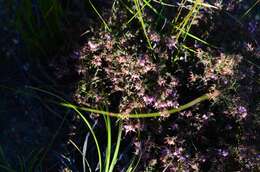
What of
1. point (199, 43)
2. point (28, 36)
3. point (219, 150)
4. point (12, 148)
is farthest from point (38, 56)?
point (219, 150)

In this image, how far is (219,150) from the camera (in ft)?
8.16

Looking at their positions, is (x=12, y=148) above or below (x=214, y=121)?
below

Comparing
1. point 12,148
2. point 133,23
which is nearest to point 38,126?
point 12,148

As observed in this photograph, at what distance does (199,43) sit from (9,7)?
3.68 feet

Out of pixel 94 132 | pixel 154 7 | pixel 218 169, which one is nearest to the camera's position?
pixel 218 169

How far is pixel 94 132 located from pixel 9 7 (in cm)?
85

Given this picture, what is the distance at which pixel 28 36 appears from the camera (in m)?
2.51

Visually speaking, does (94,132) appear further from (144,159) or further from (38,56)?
(38,56)

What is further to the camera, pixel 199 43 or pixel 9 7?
pixel 199 43

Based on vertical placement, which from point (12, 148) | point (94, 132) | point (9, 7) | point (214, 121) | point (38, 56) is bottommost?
point (12, 148)

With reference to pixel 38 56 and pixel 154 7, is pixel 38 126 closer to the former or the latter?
pixel 38 56

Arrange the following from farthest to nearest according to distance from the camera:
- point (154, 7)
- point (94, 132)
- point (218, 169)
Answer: point (154, 7) < point (94, 132) < point (218, 169)

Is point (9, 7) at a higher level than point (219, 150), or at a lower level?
higher

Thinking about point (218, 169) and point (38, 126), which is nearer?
point (218, 169)
